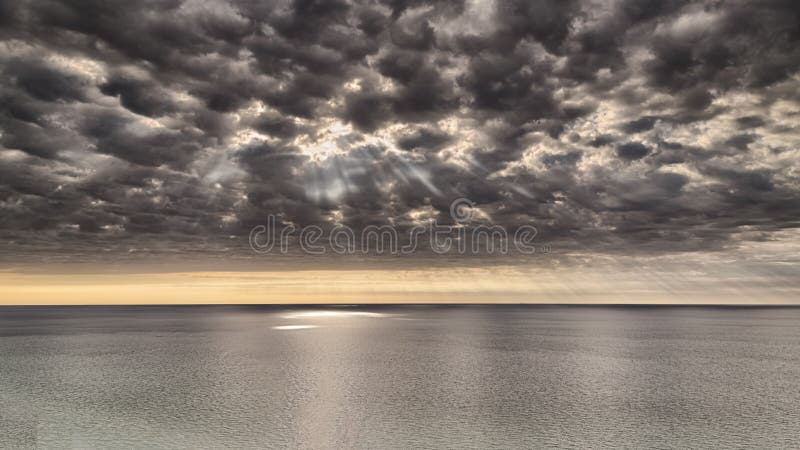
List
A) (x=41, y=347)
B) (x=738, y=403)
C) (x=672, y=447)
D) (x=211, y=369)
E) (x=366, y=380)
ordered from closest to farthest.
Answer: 1. (x=672, y=447)
2. (x=738, y=403)
3. (x=366, y=380)
4. (x=211, y=369)
5. (x=41, y=347)

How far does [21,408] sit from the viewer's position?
23.3 m

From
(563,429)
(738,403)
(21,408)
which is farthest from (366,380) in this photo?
(738,403)

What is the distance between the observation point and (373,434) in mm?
18250

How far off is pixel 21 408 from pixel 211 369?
13.7 metres

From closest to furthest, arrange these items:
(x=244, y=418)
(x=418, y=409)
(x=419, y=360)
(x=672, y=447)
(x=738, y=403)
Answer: (x=672, y=447)
(x=244, y=418)
(x=418, y=409)
(x=738, y=403)
(x=419, y=360)

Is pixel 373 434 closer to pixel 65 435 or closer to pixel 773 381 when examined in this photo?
pixel 65 435

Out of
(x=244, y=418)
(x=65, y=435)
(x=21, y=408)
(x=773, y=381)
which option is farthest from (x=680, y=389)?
(x=21, y=408)

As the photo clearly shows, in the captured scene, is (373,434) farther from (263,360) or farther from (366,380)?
(263,360)

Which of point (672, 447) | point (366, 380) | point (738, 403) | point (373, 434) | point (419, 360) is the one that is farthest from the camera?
point (419, 360)

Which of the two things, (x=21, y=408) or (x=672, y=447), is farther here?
(x=21, y=408)

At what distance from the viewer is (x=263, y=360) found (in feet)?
138

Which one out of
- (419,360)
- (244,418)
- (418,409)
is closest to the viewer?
(244,418)

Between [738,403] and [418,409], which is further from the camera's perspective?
[738,403]

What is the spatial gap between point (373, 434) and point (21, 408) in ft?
53.2
